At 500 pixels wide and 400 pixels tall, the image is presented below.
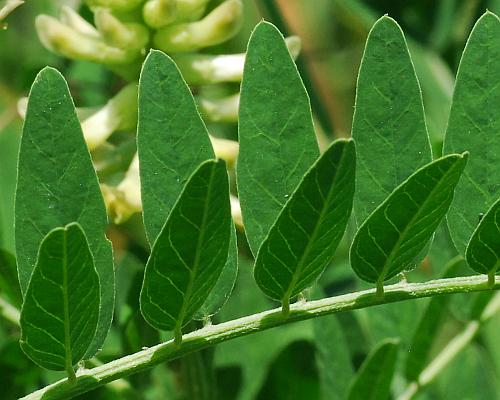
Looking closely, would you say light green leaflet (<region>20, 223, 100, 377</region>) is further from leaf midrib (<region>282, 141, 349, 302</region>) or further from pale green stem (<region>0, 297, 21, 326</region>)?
pale green stem (<region>0, 297, 21, 326</region>)

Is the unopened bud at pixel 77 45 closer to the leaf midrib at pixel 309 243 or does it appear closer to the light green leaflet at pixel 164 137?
the light green leaflet at pixel 164 137

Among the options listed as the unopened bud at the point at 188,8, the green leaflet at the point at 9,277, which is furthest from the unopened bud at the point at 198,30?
the green leaflet at the point at 9,277

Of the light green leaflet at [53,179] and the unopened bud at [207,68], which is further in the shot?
the unopened bud at [207,68]

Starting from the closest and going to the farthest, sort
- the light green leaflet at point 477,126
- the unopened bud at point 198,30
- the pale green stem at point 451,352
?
the light green leaflet at point 477,126 < the unopened bud at point 198,30 < the pale green stem at point 451,352

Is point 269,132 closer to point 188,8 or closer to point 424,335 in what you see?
point 188,8

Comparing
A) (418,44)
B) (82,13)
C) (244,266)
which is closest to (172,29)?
(82,13)

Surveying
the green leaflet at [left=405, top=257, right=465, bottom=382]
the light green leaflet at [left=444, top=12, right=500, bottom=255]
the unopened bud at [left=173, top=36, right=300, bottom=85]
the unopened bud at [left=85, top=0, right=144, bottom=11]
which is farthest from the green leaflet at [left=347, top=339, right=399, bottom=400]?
the unopened bud at [left=85, top=0, right=144, bottom=11]

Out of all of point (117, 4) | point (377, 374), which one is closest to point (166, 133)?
point (117, 4)
